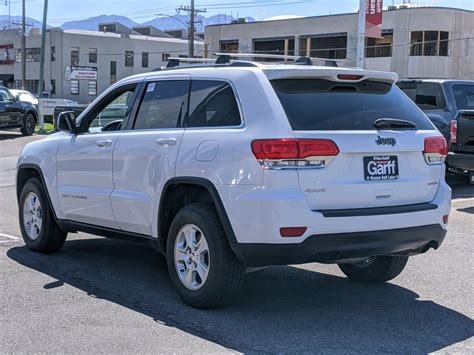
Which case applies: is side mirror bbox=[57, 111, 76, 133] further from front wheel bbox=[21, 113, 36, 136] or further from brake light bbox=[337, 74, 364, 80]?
front wheel bbox=[21, 113, 36, 136]

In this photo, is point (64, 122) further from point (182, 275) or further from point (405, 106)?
point (405, 106)

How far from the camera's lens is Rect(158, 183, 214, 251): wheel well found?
5227 mm

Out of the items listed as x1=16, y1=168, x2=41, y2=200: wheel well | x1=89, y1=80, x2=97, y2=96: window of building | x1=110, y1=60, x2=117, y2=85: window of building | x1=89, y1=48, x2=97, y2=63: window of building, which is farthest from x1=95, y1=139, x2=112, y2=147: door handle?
x1=110, y1=60, x2=117, y2=85: window of building

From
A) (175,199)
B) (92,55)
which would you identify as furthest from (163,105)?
(92,55)

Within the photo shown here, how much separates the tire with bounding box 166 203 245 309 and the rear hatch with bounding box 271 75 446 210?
2.51 ft

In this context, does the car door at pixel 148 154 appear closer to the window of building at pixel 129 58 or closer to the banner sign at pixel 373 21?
the banner sign at pixel 373 21

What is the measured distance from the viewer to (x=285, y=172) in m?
4.60

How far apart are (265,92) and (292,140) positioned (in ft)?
1.62

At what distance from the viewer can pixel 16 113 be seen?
2345 centimetres

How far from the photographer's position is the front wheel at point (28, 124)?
24109mm

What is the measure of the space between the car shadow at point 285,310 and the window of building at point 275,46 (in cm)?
5675

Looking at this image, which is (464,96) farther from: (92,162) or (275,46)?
(275,46)

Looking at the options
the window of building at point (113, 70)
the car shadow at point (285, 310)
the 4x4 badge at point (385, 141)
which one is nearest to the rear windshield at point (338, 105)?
the 4x4 badge at point (385, 141)

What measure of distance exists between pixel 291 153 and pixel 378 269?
6.36 ft
